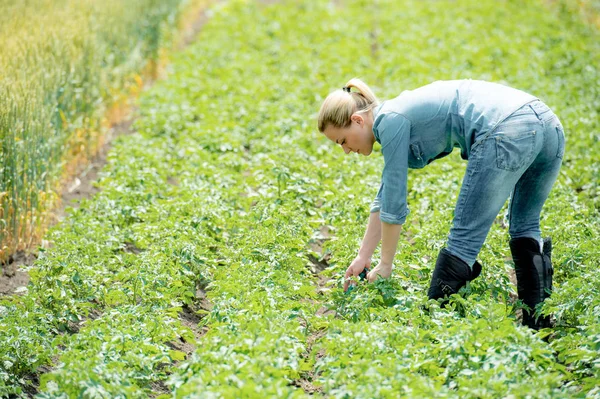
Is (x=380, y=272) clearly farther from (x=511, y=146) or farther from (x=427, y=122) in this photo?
(x=511, y=146)

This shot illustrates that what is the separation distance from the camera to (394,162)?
12.7 ft

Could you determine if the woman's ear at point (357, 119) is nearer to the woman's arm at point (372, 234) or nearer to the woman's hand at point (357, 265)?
the woman's arm at point (372, 234)

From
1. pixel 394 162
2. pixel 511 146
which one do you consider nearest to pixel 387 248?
pixel 394 162

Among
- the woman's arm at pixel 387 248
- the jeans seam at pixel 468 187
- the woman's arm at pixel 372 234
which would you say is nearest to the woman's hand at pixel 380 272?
the woman's arm at pixel 387 248

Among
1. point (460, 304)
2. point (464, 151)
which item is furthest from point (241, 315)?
point (464, 151)

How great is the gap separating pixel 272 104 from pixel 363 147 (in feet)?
16.4

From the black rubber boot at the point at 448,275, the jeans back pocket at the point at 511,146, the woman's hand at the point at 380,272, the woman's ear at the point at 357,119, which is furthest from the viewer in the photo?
the woman's hand at the point at 380,272

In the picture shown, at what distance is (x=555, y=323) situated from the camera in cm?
436

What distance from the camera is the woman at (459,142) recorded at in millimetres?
3859

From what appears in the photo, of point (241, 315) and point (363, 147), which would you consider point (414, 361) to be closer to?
point (241, 315)

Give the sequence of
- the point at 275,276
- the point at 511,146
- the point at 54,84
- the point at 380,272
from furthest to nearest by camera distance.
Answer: the point at 54,84 → the point at 275,276 → the point at 380,272 → the point at 511,146

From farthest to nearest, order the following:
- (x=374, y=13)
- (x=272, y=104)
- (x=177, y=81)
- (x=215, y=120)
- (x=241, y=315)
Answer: (x=374, y=13)
(x=177, y=81)
(x=272, y=104)
(x=215, y=120)
(x=241, y=315)

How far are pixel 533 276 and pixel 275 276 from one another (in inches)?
61.4

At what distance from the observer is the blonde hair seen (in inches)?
155
